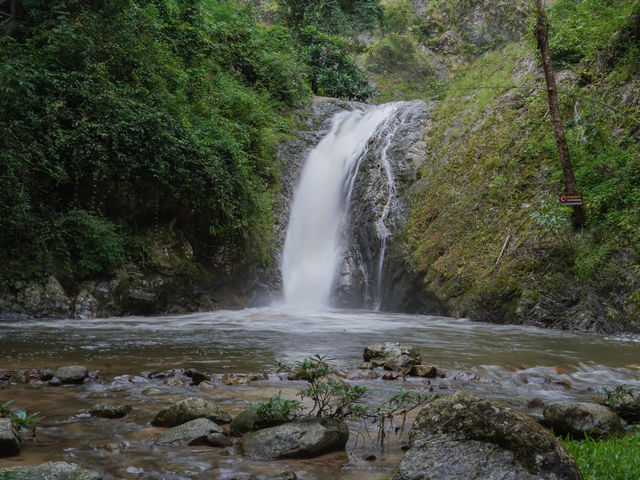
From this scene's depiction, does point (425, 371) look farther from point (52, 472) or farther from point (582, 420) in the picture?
point (52, 472)

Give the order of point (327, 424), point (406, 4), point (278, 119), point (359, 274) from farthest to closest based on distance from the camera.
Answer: point (406, 4), point (278, 119), point (359, 274), point (327, 424)

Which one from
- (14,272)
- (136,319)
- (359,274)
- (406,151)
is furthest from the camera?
(406,151)

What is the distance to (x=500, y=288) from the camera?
9.86m

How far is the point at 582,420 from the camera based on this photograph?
335cm

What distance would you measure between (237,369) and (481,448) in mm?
3357

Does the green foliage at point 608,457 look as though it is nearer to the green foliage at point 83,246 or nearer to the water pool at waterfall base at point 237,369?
the water pool at waterfall base at point 237,369

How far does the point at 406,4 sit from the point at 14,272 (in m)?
30.1

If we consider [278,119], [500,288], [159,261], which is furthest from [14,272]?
[278,119]

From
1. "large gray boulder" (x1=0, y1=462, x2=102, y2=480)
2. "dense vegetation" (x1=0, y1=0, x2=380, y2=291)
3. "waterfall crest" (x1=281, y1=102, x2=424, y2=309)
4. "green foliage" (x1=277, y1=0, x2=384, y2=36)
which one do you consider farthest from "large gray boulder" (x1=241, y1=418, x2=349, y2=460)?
"green foliage" (x1=277, y1=0, x2=384, y2=36)

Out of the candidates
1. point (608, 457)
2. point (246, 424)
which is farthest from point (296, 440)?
point (608, 457)

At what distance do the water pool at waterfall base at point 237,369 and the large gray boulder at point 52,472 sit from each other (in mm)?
258

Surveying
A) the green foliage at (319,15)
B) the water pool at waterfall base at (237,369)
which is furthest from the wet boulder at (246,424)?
the green foliage at (319,15)

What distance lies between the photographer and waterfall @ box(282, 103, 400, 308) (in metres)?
14.2

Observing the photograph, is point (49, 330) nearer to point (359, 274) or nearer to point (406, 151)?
point (359, 274)
